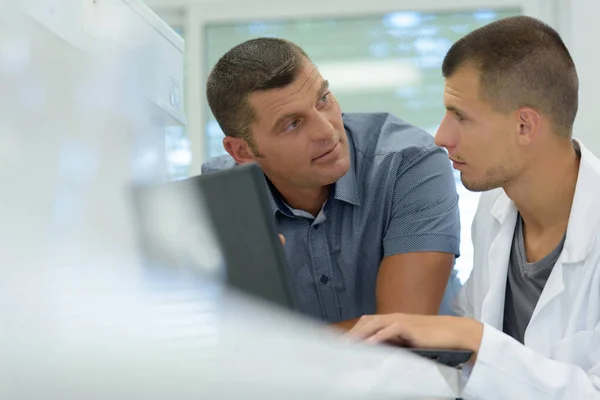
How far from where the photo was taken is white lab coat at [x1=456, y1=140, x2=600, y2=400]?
0.90 meters

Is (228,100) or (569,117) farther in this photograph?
(228,100)

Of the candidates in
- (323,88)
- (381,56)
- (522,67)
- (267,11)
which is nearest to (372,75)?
(381,56)

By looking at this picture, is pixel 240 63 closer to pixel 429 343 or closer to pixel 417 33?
pixel 429 343

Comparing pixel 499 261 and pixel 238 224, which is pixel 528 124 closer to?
pixel 499 261

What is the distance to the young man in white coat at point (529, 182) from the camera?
41.1 inches

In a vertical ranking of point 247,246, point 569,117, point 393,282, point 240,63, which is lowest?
point 393,282

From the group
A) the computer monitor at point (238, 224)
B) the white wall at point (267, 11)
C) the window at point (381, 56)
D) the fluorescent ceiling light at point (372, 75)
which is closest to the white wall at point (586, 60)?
the white wall at point (267, 11)

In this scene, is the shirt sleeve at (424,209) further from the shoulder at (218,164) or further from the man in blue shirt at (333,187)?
the shoulder at (218,164)

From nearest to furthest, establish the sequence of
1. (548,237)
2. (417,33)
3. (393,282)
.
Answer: (548,237)
(393,282)
(417,33)

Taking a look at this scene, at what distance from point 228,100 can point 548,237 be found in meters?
0.58

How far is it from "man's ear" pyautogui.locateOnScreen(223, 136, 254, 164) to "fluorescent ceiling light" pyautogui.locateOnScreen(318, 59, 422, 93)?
1.16 m

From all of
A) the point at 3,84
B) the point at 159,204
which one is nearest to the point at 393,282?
the point at 159,204

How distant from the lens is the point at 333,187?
54.5 inches

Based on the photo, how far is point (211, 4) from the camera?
8.54ft
